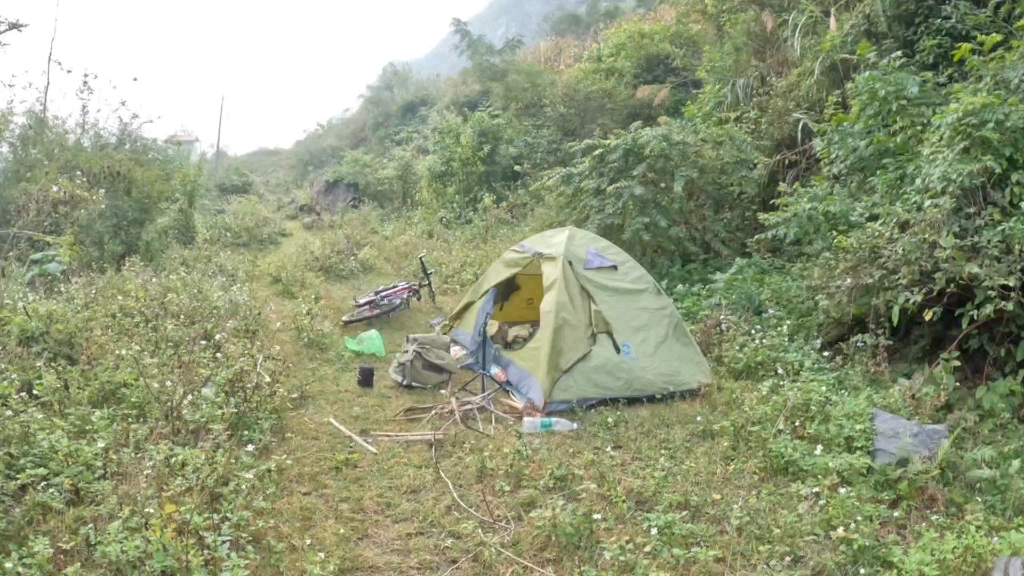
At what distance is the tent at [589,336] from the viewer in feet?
18.7

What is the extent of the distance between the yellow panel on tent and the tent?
1.16 ft

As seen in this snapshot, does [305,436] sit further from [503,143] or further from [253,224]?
[503,143]

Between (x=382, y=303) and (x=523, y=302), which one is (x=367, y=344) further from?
(x=523, y=302)

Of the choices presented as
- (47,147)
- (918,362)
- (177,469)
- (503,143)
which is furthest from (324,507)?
(503,143)

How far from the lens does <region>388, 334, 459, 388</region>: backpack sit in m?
6.28

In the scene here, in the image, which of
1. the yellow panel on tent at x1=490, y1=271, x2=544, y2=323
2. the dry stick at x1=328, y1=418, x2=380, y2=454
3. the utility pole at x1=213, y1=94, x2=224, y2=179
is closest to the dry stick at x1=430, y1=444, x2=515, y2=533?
the dry stick at x1=328, y1=418, x2=380, y2=454

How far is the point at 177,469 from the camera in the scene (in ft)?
13.4

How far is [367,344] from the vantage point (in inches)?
281

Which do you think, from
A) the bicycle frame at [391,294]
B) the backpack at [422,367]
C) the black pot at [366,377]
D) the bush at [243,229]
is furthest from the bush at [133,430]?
the bush at [243,229]

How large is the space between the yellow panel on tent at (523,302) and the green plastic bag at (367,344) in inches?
42.8

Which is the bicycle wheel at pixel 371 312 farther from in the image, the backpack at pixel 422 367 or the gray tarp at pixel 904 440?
the gray tarp at pixel 904 440

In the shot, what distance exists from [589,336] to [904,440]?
229 centimetres

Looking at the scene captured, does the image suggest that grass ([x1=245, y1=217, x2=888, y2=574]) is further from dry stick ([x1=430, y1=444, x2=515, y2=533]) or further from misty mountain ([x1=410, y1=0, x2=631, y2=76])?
misty mountain ([x1=410, y1=0, x2=631, y2=76])

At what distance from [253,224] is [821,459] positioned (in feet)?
35.6
